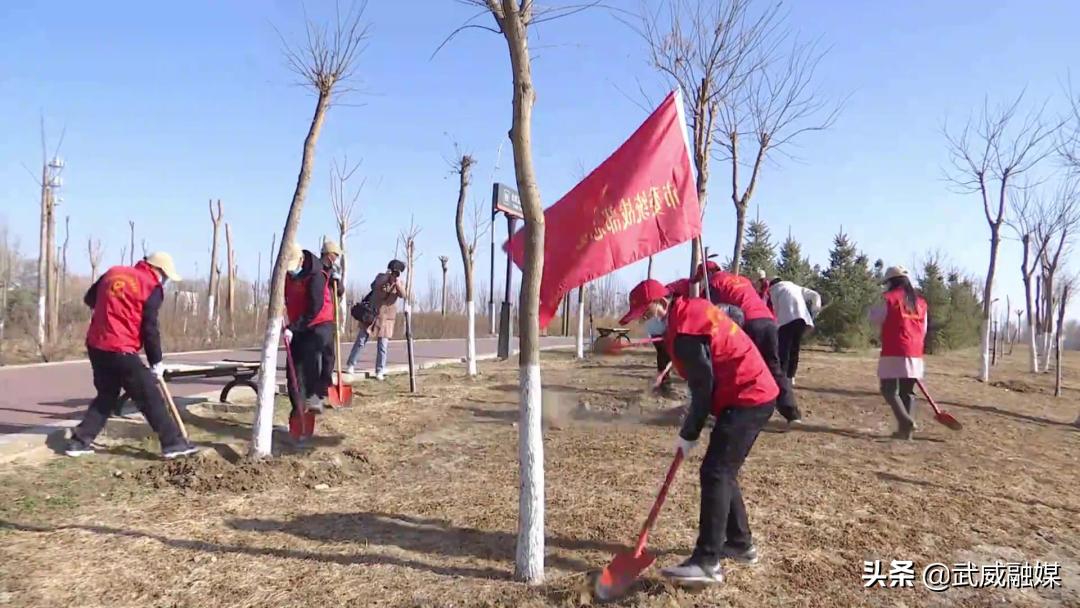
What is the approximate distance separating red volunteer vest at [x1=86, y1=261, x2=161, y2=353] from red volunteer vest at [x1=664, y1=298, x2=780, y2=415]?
13.7ft

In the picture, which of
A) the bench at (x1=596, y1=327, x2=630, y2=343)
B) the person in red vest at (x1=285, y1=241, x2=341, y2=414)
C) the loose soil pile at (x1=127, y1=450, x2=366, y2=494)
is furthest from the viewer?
the bench at (x1=596, y1=327, x2=630, y2=343)

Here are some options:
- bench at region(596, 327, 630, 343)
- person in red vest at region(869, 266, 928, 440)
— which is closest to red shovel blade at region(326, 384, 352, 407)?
person in red vest at region(869, 266, 928, 440)

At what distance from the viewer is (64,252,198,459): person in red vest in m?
5.28

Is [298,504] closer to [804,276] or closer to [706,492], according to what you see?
[706,492]

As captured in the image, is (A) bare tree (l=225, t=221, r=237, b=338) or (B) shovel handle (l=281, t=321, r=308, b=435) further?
(A) bare tree (l=225, t=221, r=237, b=338)

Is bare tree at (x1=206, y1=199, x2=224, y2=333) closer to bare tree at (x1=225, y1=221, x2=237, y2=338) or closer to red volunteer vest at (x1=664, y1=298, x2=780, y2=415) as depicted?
bare tree at (x1=225, y1=221, x2=237, y2=338)

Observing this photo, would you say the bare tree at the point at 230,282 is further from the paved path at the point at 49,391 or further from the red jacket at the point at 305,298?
the red jacket at the point at 305,298

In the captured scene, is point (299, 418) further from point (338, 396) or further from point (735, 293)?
point (735, 293)

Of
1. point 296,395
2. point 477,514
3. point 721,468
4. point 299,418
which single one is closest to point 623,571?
point 721,468

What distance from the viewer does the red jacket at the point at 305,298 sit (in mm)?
6488

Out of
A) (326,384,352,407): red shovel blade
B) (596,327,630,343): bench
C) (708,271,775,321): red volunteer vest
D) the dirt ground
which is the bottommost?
the dirt ground

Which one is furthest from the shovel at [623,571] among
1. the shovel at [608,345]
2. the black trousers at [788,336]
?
the shovel at [608,345]

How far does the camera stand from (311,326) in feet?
21.6

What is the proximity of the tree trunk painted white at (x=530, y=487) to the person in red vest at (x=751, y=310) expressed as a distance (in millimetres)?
3229
